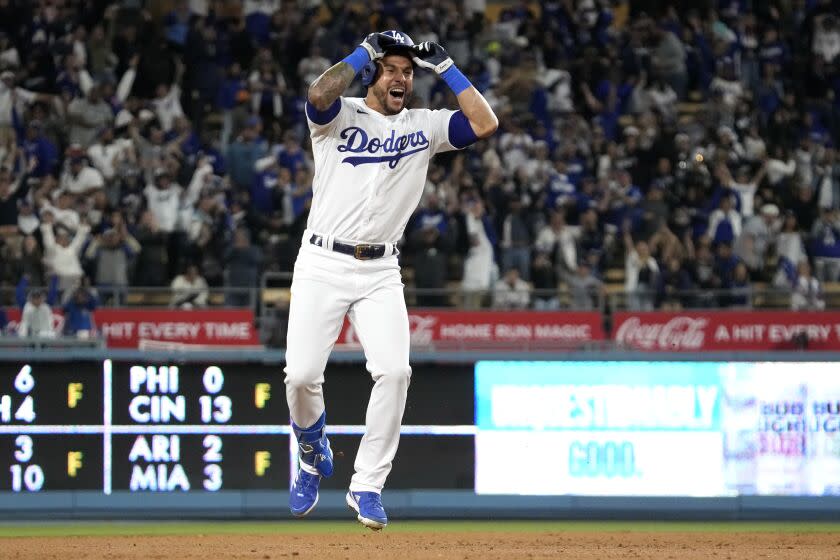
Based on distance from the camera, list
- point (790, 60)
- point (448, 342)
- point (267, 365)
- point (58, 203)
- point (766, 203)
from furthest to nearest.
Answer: point (790, 60) → point (766, 203) → point (58, 203) → point (448, 342) → point (267, 365)

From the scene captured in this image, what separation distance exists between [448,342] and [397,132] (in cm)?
929

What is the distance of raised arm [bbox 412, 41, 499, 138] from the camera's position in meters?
8.45

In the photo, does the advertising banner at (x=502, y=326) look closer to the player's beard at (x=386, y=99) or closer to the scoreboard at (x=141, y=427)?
the scoreboard at (x=141, y=427)

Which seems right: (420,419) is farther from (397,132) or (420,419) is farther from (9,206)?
(9,206)

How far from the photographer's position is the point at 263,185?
1994 centimetres

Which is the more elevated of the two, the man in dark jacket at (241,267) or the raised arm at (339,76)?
the raised arm at (339,76)

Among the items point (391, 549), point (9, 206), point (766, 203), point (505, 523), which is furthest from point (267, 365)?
point (766, 203)

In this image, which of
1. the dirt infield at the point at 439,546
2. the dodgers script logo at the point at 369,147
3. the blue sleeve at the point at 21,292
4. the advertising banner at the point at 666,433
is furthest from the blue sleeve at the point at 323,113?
the blue sleeve at the point at 21,292

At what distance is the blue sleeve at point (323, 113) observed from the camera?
825cm

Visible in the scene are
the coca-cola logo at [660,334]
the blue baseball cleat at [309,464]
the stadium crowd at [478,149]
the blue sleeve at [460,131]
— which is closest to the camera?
the blue sleeve at [460,131]

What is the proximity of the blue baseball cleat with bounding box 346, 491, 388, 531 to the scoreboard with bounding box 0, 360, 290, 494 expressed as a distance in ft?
15.8

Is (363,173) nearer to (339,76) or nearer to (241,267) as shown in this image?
(339,76)

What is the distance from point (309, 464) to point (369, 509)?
24.7 inches

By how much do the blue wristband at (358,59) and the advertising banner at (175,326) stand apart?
32.9 feet
